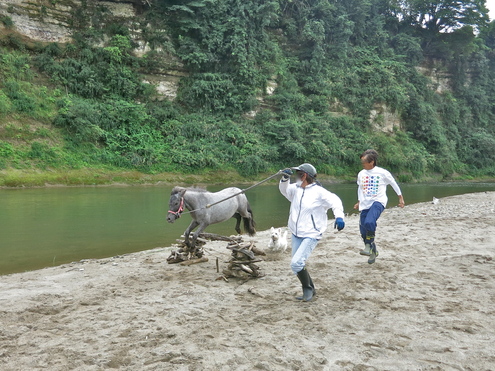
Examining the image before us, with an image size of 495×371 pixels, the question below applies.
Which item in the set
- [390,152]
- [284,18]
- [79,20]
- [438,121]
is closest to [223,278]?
[79,20]

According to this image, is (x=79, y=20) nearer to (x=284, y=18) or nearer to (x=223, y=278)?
(x=284, y=18)

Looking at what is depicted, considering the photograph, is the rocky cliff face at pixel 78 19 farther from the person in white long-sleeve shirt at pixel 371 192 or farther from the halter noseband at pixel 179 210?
the person in white long-sleeve shirt at pixel 371 192

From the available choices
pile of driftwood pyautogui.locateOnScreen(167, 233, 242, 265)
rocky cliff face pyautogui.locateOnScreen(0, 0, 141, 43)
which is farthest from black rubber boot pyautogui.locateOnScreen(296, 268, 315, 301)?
rocky cliff face pyautogui.locateOnScreen(0, 0, 141, 43)

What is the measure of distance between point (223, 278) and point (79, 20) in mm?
35068

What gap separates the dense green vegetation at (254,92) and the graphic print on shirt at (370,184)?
23232 millimetres

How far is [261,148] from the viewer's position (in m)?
33.2

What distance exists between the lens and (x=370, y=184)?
23.2ft

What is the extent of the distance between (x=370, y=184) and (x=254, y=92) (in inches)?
1212

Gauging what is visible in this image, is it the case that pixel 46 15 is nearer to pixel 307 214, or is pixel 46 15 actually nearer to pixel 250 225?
pixel 250 225

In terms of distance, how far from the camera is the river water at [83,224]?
923cm

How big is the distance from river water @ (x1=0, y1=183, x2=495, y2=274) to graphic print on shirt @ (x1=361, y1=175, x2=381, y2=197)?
19.4 ft

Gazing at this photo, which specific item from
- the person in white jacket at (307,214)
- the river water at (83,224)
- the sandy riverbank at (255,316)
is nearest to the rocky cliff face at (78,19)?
the river water at (83,224)

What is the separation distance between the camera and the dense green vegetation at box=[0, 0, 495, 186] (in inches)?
1109

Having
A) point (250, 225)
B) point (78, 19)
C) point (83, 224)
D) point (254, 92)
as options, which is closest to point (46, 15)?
point (78, 19)
